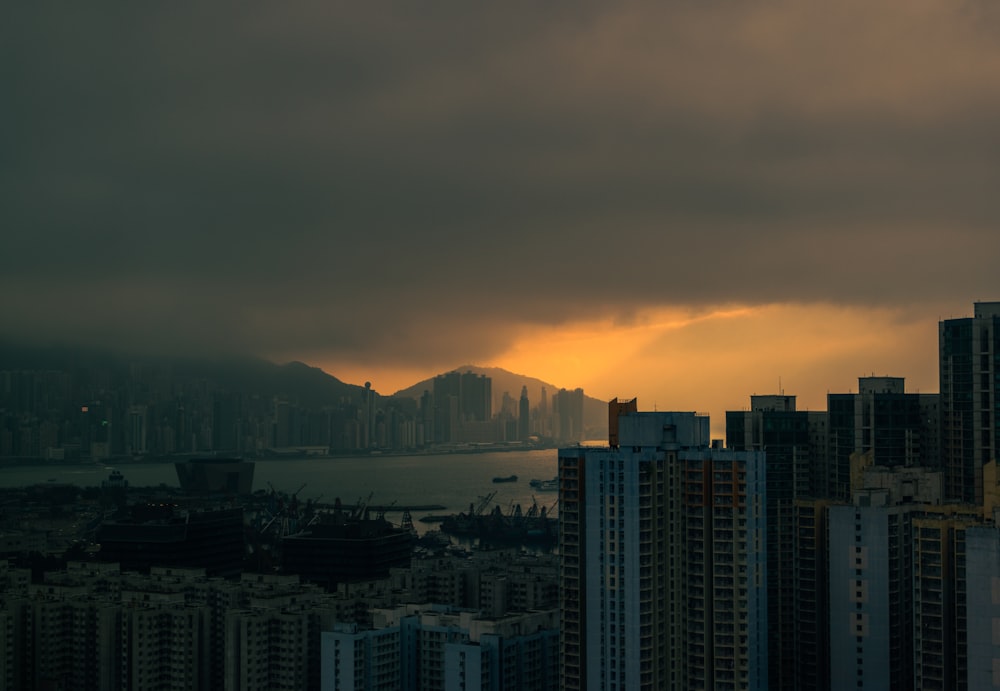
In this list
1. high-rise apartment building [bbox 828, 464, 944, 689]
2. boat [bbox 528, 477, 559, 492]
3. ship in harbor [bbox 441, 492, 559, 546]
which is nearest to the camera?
high-rise apartment building [bbox 828, 464, 944, 689]

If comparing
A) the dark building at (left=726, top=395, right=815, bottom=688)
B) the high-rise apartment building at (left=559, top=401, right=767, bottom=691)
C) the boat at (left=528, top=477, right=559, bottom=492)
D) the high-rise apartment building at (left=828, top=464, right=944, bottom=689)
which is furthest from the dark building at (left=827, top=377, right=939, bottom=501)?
the boat at (left=528, top=477, right=559, bottom=492)

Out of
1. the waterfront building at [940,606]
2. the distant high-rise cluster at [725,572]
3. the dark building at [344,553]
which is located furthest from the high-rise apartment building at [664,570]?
the dark building at [344,553]

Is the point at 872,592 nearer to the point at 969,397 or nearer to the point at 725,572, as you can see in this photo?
Result: the point at 725,572

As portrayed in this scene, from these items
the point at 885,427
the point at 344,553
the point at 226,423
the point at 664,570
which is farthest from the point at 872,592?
the point at 226,423

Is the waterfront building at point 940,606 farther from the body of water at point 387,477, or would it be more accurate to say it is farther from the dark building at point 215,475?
the dark building at point 215,475

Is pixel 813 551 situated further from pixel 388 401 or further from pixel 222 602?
pixel 388 401

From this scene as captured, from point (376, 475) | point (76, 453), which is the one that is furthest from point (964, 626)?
point (376, 475)

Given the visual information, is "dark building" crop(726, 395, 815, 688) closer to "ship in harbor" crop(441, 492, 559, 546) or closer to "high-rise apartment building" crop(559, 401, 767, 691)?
"high-rise apartment building" crop(559, 401, 767, 691)
